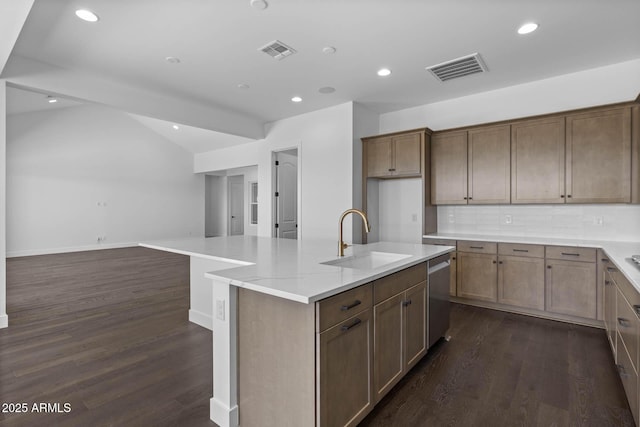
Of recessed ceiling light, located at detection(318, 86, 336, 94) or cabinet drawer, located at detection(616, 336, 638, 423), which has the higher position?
recessed ceiling light, located at detection(318, 86, 336, 94)

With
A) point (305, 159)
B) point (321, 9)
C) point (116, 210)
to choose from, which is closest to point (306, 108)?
point (305, 159)

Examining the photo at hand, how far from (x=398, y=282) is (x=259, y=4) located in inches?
90.9

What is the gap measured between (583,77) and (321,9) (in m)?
3.16

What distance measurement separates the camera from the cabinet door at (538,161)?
3.47 m

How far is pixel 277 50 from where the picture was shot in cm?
316

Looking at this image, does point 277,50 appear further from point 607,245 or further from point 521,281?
point 607,245

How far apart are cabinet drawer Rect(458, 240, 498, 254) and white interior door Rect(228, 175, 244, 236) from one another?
8193 mm

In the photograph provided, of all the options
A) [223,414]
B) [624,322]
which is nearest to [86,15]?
[223,414]

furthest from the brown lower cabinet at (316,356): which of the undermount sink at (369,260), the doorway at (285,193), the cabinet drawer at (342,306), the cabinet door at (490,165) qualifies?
the doorway at (285,193)

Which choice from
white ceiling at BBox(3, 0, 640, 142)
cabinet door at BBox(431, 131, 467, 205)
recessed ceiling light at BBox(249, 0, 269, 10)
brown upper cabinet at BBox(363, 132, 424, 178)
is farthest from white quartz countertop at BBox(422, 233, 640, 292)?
recessed ceiling light at BBox(249, 0, 269, 10)

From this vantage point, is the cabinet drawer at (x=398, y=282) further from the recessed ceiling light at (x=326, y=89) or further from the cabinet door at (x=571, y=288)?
the recessed ceiling light at (x=326, y=89)

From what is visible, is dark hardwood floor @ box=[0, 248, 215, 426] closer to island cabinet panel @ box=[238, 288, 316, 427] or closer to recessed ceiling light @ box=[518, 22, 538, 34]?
island cabinet panel @ box=[238, 288, 316, 427]

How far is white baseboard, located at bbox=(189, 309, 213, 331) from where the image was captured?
3156 mm

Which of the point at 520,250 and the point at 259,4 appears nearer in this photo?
the point at 259,4
